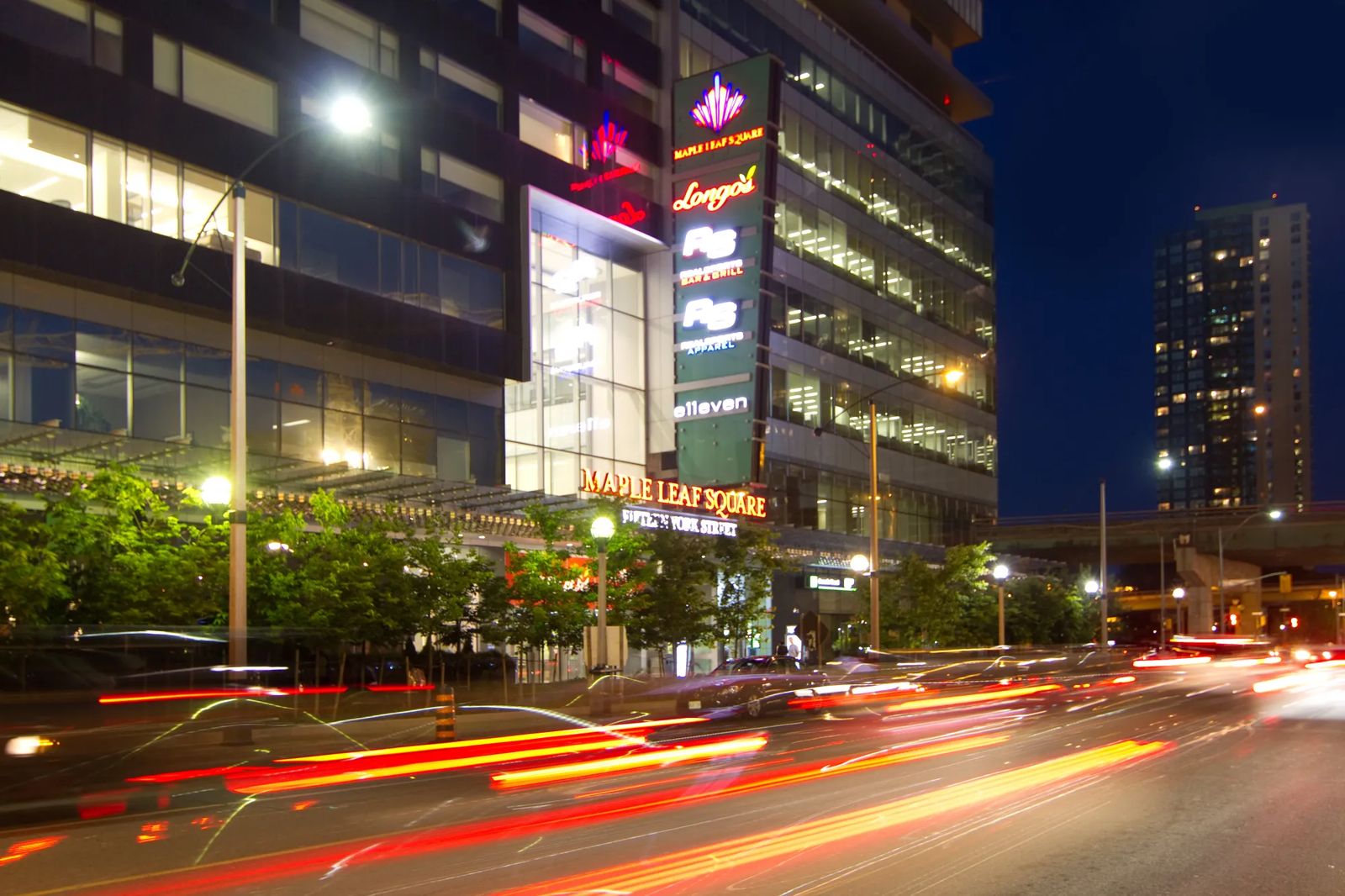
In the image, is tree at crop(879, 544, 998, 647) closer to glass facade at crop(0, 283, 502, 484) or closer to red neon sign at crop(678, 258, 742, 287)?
red neon sign at crop(678, 258, 742, 287)

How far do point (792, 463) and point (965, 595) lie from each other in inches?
386

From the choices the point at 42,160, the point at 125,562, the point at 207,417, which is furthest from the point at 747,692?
the point at 42,160

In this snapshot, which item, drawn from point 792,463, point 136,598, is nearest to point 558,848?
point 136,598

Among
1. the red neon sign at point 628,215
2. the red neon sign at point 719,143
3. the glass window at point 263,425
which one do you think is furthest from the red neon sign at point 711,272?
the glass window at point 263,425

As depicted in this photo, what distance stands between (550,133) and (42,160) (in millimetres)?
18911

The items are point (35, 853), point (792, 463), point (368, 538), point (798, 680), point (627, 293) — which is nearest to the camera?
point (35, 853)

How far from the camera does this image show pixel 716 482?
146 ft

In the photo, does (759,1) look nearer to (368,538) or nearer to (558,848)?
(368,538)

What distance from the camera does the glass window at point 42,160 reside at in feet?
92.7

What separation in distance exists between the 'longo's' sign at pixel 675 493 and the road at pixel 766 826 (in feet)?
54.2

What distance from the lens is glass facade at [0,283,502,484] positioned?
1142 inches

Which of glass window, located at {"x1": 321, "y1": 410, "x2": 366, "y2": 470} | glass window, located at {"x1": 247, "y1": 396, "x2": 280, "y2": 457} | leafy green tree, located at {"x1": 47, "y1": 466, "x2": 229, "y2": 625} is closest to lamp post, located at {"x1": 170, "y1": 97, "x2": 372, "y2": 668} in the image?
leafy green tree, located at {"x1": 47, "y1": 466, "x2": 229, "y2": 625}

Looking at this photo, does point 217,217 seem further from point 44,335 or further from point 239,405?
point 239,405

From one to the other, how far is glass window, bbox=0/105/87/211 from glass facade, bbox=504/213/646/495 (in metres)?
16.1
